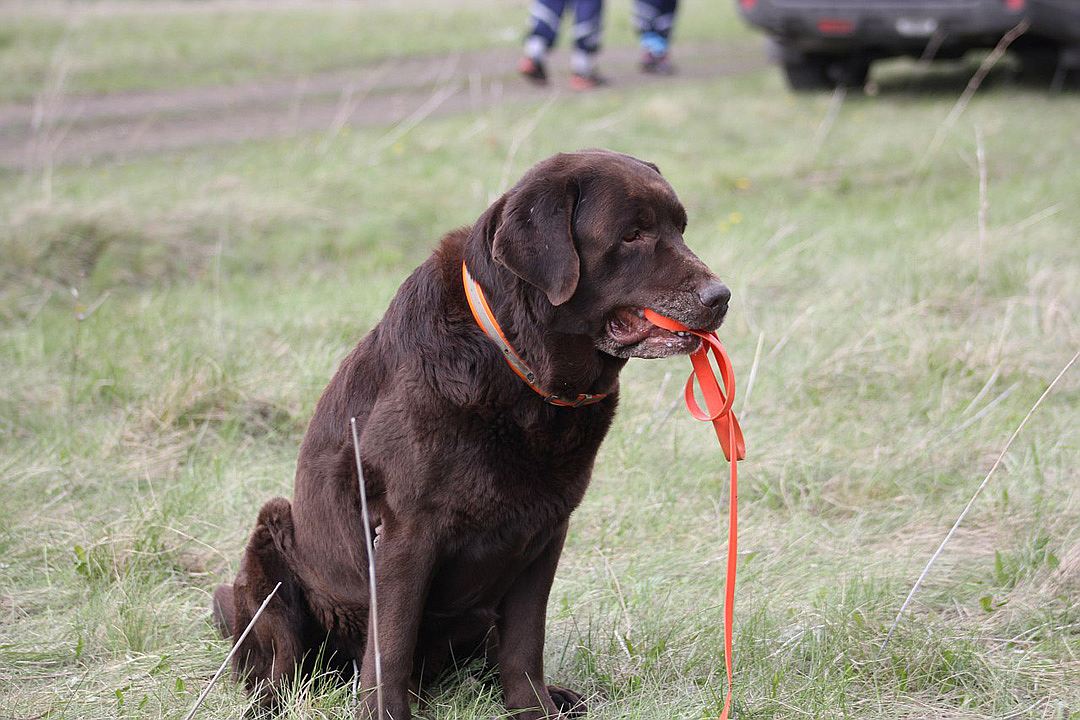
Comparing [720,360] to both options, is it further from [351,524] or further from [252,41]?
[252,41]

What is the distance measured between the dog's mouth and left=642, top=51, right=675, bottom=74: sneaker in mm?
10001

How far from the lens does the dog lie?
2.68 meters

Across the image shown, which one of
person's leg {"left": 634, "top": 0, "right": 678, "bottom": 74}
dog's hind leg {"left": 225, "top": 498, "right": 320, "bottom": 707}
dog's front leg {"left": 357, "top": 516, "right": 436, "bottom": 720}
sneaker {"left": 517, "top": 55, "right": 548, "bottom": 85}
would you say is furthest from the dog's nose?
person's leg {"left": 634, "top": 0, "right": 678, "bottom": 74}

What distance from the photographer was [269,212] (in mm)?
6992

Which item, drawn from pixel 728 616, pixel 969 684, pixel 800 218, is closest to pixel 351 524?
pixel 728 616

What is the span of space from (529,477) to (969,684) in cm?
134

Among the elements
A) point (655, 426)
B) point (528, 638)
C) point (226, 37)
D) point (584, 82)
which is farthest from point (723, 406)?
point (226, 37)

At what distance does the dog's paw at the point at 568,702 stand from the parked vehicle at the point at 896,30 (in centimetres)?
773

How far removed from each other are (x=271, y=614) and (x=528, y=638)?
678 millimetres

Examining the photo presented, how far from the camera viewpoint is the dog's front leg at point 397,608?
2693 mm

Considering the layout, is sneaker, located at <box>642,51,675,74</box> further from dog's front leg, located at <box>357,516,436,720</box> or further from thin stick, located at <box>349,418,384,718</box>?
dog's front leg, located at <box>357,516,436,720</box>

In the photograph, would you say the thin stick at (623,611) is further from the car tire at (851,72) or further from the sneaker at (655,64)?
the sneaker at (655,64)

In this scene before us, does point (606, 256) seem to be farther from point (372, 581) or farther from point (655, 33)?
point (655, 33)

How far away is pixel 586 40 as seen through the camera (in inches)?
433
